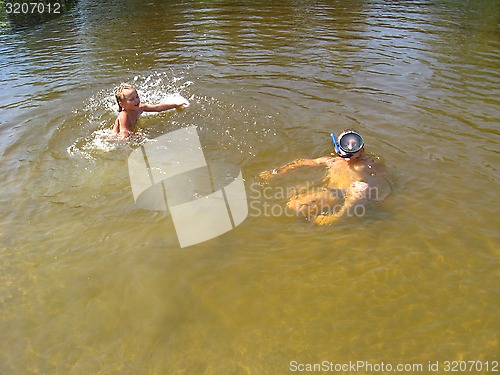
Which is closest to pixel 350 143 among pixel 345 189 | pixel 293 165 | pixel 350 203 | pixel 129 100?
pixel 345 189

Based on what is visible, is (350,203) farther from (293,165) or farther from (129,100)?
(129,100)

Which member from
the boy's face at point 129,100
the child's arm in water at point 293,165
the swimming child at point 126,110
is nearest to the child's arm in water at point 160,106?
the swimming child at point 126,110

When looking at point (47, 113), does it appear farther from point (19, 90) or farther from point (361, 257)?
point (361, 257)

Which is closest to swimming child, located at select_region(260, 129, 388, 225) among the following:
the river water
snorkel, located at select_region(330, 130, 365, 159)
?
snorkel, located at select_region(330, 130, 365, 159)

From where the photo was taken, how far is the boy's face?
665cm

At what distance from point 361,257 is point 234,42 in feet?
28.5

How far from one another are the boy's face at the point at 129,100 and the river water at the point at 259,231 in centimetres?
54

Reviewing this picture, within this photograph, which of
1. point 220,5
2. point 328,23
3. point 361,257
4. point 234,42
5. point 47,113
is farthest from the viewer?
point 220,5

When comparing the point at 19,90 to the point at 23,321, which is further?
the point at 19,90

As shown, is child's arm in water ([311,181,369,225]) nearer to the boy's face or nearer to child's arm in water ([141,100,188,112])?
the boy's face

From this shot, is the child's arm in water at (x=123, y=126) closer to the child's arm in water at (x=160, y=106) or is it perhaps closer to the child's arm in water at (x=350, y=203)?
the child's arm in water at (x=160, y=106)

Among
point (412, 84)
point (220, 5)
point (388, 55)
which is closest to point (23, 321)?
point (412, 84)

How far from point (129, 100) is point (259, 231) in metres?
3.40

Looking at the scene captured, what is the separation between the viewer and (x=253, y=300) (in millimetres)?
3852
